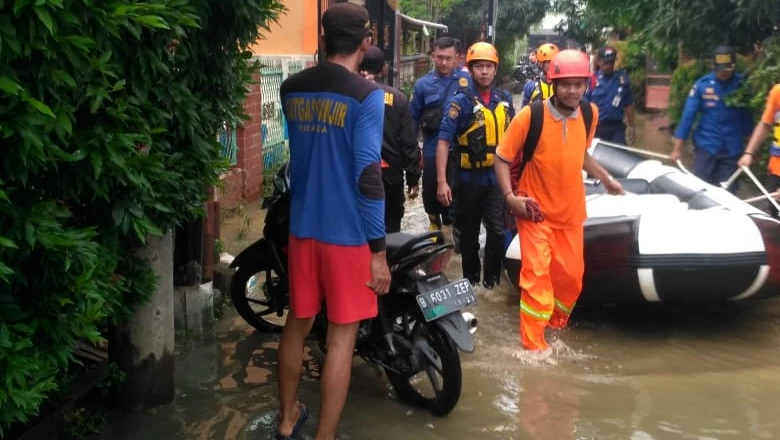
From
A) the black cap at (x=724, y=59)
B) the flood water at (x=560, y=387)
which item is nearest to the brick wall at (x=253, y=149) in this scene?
the flood water at (x=560, y=387)

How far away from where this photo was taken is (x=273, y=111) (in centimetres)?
994

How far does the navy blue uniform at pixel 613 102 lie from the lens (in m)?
10.0

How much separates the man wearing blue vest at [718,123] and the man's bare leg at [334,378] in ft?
16.0

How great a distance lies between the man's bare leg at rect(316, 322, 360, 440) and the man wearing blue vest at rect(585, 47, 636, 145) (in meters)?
7.29

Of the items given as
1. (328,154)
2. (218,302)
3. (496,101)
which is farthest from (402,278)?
(496,101)

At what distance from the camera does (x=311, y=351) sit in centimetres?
493

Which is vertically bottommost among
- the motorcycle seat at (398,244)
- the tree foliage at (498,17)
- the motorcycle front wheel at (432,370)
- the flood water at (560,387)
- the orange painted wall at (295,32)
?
the flood water at (560,387)

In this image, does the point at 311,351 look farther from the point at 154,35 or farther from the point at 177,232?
the point at 154,35

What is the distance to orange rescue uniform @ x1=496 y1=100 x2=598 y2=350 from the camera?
4.82 metres

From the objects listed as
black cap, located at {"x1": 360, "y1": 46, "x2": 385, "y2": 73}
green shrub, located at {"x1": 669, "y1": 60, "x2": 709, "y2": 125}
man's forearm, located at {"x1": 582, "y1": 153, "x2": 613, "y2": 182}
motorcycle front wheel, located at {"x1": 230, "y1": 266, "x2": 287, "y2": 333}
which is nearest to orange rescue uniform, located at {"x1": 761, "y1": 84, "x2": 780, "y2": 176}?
man's forearm, located at {"x1": 582, "y1": 153, "x2": 613, "y2": 182}

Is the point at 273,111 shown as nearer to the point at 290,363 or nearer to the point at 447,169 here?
the point at 447,169

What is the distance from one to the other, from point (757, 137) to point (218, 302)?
435 cm

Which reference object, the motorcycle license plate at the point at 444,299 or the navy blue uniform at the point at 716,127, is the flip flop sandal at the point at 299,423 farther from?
the navy blue uniform at the point at 716,127

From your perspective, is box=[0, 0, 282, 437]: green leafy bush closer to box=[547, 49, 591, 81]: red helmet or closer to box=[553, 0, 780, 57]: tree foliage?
box=[547, 49, 591, 81]: red helmet
